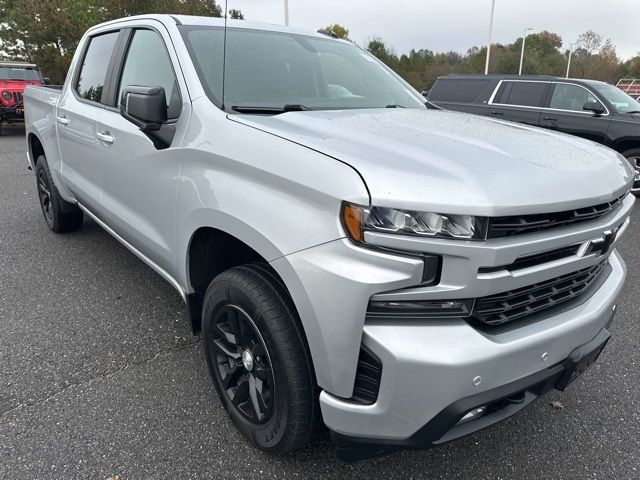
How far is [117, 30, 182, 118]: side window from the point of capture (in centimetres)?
245

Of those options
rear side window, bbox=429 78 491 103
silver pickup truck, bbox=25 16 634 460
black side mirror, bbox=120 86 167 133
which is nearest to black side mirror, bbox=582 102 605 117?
rear side window, bbox=429 78 491 103

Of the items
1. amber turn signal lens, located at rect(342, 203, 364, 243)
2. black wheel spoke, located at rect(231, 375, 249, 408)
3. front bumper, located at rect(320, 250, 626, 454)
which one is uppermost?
amber turn signal lens, located at rect(342, 203, 364, 243)

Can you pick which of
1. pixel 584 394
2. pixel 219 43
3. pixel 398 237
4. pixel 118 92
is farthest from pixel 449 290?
pixel 118 92

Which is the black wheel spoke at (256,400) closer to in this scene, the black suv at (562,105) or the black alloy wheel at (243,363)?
the black alloy wheel at (243,363)

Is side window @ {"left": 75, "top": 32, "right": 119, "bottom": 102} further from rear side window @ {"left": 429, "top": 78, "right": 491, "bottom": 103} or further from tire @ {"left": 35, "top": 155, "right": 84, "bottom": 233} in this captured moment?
rear side window @ {"left": 429, "top": 78, "right": 491, "bottom": 103}

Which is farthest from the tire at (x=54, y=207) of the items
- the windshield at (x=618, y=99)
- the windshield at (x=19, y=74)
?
the windshield at (x=19, y=74)

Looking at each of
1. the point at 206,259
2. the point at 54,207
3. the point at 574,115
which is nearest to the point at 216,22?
the point at 206,259

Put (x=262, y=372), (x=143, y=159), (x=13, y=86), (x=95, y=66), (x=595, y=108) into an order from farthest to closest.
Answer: (x=13, y=86), (x=595, y=108), (x=95, y=66), (x=143, y=159), (x=262, y=372)

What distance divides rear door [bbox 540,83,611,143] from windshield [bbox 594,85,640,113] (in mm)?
191

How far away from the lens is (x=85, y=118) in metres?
3.37

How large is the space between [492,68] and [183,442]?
192ft

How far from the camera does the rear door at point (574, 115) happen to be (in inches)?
301

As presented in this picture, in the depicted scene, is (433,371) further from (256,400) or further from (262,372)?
(256,400)

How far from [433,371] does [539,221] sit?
60cm
